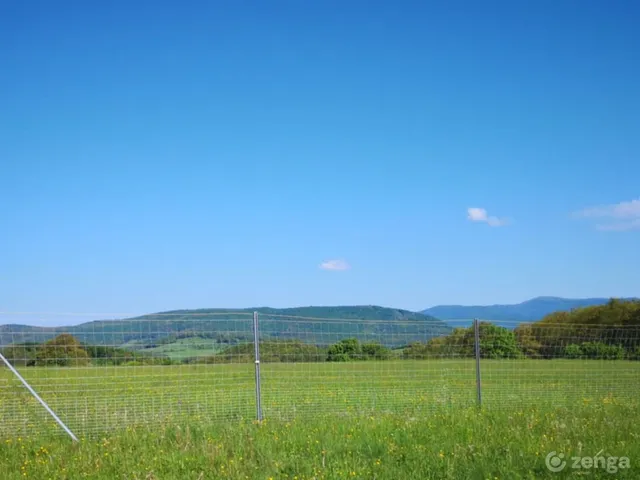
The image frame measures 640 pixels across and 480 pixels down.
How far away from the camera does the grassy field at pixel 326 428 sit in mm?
9109

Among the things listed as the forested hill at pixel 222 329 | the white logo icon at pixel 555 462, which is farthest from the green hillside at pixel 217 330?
the white logo icon at pixel 555 462

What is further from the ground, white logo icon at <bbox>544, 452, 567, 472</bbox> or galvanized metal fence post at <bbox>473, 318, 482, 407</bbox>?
galvanized metal fence post at <bbox>473, 318, 482, 407</bbox>

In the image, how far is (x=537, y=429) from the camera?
11273 millimetres

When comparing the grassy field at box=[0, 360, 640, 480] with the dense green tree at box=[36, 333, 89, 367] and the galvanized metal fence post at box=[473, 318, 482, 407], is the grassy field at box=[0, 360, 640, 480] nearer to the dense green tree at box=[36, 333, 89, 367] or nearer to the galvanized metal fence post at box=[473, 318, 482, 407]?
the dense green tree at box=[36, 333, 89, 367]

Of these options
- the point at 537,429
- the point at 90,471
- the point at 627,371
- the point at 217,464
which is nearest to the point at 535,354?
the point at 627,371

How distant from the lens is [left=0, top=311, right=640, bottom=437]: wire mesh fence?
11992 mm

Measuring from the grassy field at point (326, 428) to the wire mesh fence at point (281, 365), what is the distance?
6 cm

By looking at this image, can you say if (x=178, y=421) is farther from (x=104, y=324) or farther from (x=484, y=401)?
(x=484, y=401)

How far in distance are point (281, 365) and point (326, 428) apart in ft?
8.35

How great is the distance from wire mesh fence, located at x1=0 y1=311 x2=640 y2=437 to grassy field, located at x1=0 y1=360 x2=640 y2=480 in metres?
0.06

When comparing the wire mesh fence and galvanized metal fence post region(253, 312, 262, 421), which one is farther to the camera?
galvanized metal fence post region(253, 312, 262, 421)

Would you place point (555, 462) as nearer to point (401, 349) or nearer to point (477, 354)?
point (477, 354)

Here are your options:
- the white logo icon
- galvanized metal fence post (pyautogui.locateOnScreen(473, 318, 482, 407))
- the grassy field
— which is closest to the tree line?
the grassy field

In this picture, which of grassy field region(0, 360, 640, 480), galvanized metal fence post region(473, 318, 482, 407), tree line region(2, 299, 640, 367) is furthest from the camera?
galvanized metal fence post region(473, 318, 482, 407)
